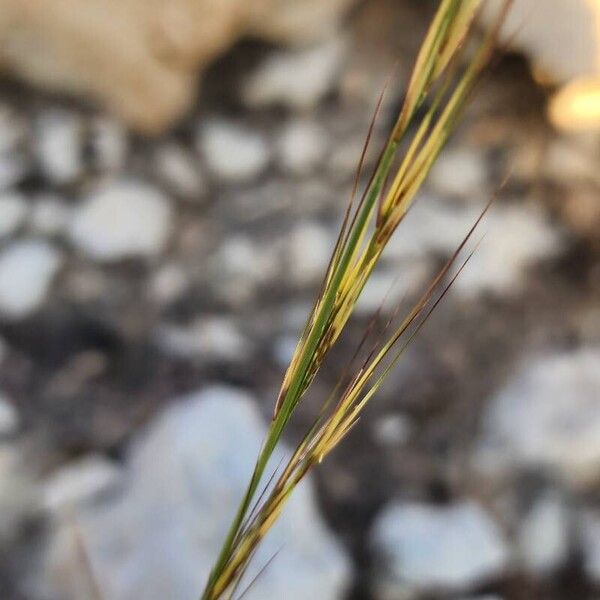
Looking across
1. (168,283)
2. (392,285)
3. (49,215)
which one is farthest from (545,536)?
(49,215)

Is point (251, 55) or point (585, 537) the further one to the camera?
point (251, 55)

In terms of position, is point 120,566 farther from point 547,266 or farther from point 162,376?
point 547,266

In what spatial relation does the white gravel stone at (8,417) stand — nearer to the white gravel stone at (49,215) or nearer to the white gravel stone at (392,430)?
the white gravel stone at (49,215)

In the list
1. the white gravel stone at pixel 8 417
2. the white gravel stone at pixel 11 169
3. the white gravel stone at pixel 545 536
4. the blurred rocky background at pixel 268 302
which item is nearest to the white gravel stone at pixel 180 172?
the blurred rocky background at pixel 268 302

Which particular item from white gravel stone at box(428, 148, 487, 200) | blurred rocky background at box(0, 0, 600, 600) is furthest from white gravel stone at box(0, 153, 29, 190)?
white gravel stone at box(428, 148, 487, 200)

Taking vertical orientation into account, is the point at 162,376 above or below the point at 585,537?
above

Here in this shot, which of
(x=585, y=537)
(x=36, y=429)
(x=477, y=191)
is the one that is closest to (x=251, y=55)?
(x=477, y=191)

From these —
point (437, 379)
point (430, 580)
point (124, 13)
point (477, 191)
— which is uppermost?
point (124, 13)
